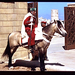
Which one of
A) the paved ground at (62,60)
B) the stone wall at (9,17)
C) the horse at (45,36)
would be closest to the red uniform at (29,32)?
the horse at (45,36)

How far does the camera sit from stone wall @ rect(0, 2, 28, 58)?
24.0 feet

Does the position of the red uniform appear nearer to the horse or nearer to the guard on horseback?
the guard on horseback

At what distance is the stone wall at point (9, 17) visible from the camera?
7309mm

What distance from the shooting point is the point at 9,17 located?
24.2 feet

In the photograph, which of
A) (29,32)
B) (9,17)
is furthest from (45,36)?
(9,17)

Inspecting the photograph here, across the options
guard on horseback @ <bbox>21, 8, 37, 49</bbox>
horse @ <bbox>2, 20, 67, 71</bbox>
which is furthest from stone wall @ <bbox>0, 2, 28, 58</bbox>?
guard on horseback @ <bbox>21, 8, 37, 49</bbox>

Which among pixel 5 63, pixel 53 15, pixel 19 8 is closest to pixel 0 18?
pixel 19 8

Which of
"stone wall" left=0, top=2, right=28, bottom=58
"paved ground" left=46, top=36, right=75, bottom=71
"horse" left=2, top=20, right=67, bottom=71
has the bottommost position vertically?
"paved ground" left=46, top=36, right=75, bottom=71

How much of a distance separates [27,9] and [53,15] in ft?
47.2

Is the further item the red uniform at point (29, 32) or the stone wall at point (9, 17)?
the stone wall at point (9, 17)

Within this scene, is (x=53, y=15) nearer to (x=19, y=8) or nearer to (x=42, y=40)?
(x=19, y=8)

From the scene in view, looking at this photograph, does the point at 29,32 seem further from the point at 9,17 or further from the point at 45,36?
the point at 9,17

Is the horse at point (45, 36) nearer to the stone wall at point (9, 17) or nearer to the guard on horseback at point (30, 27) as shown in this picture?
the guard on horseback at point (30, 27)

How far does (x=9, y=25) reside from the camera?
24.3ft
